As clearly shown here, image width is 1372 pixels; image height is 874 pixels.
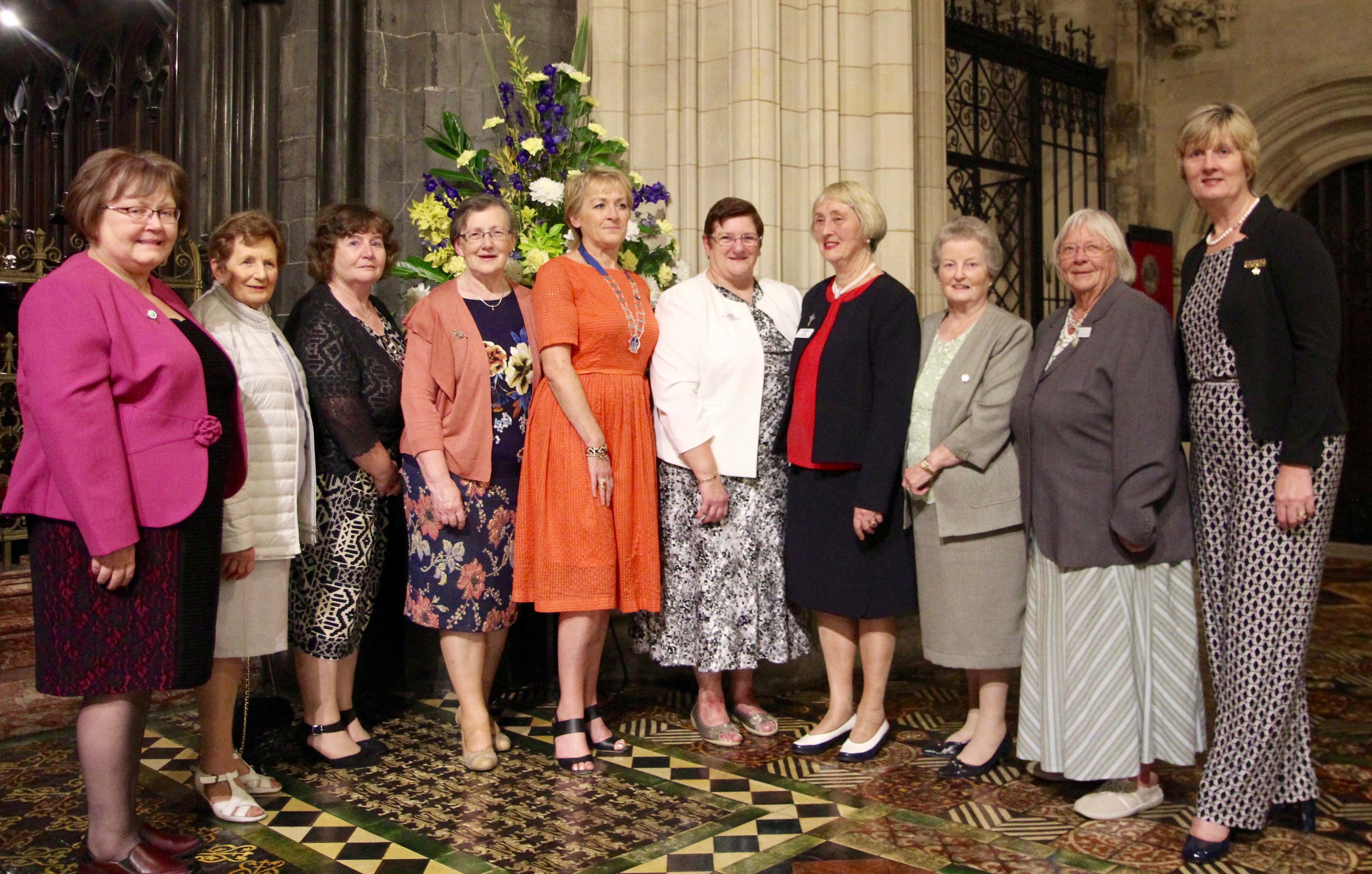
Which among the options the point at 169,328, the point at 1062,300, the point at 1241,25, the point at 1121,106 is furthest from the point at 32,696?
the point at 1241,25

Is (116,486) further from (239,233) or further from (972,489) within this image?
(972,489)

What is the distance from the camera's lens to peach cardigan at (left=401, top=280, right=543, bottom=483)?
10.7 feet

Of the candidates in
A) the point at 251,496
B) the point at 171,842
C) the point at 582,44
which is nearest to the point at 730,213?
the point at 582,44

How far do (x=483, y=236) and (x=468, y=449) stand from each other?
605 millimetres

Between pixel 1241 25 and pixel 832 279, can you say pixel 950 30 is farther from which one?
pixel 832 279

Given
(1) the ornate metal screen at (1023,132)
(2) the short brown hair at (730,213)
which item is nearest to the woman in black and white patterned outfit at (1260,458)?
(2) the short brown hair at (730,213)

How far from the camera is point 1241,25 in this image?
787cm

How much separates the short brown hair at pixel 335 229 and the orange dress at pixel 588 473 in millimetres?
490

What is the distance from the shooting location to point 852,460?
129 inches

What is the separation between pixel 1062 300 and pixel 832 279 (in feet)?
16.4

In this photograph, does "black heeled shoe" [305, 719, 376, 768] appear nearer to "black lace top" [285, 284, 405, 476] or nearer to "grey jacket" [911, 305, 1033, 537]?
"black lace top" [285, 284, 405, 476]

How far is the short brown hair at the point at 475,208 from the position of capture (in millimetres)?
3316

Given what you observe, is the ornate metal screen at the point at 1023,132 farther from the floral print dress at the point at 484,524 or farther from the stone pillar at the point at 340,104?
the floral print dress at the point at 484,524

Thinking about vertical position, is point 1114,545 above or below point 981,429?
below
